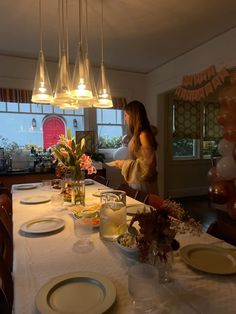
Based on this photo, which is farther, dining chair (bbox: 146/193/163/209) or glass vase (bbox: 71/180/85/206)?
dining chair (bbox: 146/193/163/209)

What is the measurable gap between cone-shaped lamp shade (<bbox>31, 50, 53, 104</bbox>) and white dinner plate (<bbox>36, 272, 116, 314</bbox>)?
68.6 inches

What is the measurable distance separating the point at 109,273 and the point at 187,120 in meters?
5.22

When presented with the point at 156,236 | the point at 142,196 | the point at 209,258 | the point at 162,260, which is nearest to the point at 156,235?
the point at 156,236

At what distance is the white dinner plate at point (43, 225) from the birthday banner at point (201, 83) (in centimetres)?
284

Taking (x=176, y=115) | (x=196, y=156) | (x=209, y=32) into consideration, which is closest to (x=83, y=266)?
(x=209, y=32)

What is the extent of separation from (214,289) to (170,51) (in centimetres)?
377

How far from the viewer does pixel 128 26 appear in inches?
123

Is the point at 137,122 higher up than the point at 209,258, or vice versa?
the point at 137,122

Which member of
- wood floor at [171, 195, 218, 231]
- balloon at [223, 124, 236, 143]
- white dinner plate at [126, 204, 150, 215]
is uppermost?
balloon at [223, 124, 236, 143]

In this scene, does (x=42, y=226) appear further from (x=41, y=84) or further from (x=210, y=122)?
(x=210, y=122)

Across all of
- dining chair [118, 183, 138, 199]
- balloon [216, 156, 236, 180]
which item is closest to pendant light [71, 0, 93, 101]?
dining chair [118, 183, 138, 199]

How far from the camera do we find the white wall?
3299mm

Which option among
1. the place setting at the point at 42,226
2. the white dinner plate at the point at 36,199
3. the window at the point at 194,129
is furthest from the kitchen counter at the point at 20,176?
the window at the point at 194,129

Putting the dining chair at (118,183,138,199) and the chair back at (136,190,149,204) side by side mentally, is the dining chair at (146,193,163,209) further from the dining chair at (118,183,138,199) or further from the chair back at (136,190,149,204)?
the dining chair at (118,183,138,199)
